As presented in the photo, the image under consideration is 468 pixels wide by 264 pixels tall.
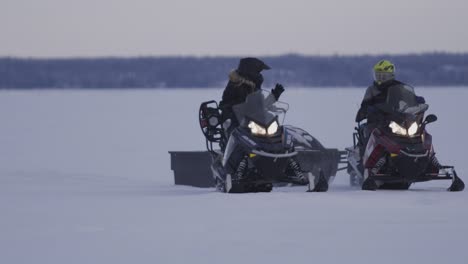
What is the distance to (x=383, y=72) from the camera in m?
16.5

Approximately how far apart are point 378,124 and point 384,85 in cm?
66

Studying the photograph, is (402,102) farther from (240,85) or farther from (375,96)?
(240,85)

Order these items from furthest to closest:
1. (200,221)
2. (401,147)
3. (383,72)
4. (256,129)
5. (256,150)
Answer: (383,72)
(401,147)
(256,129)
(256,150)
(200,221)

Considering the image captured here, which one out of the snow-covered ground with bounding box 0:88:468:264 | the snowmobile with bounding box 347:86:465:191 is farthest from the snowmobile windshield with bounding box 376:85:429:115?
the snow-covered ground with bounding box 0:88:468:264

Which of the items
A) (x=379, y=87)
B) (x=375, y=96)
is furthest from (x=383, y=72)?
(x=375, y=96)

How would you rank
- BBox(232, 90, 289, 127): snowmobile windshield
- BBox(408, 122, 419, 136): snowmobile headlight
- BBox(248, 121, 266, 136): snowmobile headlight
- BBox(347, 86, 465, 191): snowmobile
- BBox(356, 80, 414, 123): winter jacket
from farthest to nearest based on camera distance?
BBox(356, 80, 414, 123): winter jacket < BBox(408, 122, 419, 136): snowmobile headlight < BBox(347, 86, 465, 191): snowmobile < BBox(232, 90, 289, 127): snowmobile windshield < BBox(248, 121, 266, 136): snowmobile headlight

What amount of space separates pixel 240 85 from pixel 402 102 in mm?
2125

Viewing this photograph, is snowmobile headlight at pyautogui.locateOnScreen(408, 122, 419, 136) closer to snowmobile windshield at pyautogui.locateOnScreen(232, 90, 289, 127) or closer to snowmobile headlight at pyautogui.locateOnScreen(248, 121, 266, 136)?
snowmobile windshield at pyautogui.locateOnScreen(232, 90, 289, 127)

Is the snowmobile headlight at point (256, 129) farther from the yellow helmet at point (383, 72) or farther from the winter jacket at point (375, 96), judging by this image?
the yellow helmet at point (383, 72)

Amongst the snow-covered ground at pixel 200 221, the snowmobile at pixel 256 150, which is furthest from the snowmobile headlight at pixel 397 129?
the snowmobile at pixel 256 150

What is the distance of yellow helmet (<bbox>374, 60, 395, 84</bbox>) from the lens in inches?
648

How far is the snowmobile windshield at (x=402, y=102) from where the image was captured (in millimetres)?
15945

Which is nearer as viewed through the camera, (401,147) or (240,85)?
(401,147)

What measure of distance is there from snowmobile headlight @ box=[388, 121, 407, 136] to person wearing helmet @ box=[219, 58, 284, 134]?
1.61 meters
